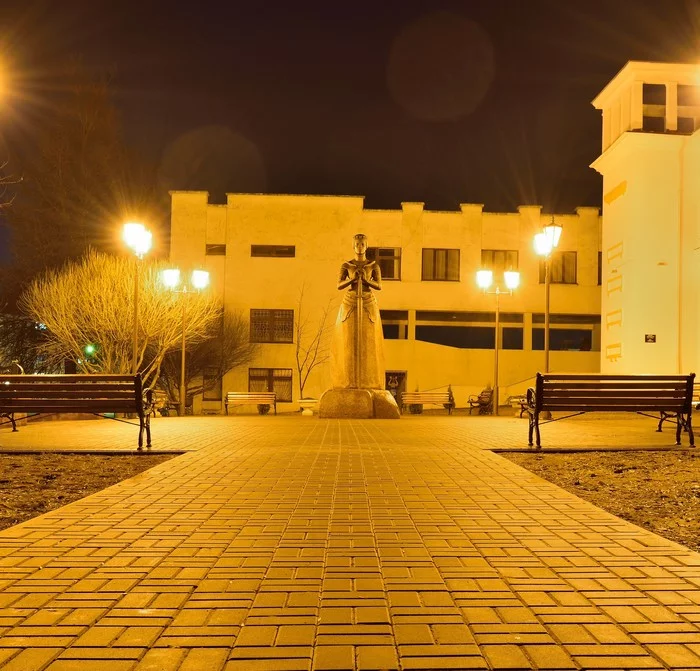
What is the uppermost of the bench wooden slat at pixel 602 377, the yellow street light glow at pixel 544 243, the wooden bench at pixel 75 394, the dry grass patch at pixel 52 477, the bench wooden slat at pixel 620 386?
the yellow street light glow at pixel 544 243

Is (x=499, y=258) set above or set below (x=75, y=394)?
above

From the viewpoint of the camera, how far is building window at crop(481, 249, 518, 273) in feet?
143

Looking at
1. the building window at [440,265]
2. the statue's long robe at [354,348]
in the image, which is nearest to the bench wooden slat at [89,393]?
the statue's long robe at [354,348]

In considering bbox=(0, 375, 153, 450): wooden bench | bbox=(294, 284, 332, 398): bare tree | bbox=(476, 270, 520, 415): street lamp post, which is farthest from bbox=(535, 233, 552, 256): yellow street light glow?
bbox=(294, 284, 332, 398): bare tree

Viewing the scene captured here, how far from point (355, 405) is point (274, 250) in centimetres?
2591

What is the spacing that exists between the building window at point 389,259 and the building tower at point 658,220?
15685 mm

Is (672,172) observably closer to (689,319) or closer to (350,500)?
(689,319)

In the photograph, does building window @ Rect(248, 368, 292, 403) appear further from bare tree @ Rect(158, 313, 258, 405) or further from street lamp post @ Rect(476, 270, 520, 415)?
street lamp post @ Rect(476, 270, 520, 415)

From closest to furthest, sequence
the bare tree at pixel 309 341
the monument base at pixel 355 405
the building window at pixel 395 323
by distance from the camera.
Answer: the monument base at pixel 355 405 < the bare tree at pixel 309 341 < the building window at pixel 395 323

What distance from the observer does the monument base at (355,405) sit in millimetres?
18672

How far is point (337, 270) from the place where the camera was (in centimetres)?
4316

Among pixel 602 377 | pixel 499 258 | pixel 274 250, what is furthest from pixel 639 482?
pixel 499 258

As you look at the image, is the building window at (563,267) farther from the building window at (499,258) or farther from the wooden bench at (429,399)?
the wooden bench at (429,399)

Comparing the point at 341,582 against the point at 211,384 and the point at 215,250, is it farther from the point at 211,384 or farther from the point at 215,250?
the point at 215,250
